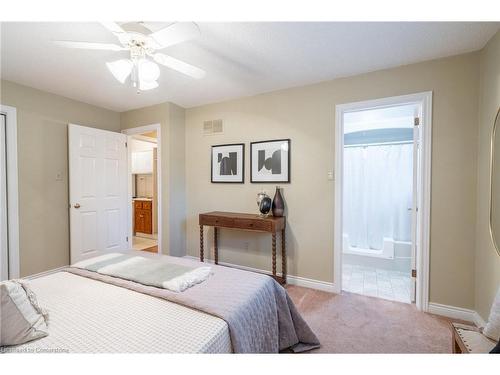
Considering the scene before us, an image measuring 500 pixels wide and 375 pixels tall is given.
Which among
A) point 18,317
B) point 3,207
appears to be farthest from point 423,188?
point 3,207

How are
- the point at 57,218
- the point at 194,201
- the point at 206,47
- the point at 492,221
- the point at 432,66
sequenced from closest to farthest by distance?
the point at 492,221
the point at 206,47
the point at 432,66
the point at 57,218
the point at 194,201

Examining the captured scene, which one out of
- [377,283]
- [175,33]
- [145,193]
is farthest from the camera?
[145,193]

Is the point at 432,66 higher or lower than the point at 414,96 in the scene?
higher

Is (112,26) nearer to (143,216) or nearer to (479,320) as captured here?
(479,320)

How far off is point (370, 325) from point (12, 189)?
392 cm

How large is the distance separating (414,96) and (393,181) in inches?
68.1

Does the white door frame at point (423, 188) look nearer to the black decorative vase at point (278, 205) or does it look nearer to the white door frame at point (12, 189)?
the black decorative vase at point (278, 205)

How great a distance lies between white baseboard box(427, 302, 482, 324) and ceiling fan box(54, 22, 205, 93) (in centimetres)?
289

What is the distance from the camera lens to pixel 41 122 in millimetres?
2805

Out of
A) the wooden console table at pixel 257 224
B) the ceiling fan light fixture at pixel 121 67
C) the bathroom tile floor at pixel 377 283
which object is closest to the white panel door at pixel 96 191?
the wooden console table at pixel 257 224

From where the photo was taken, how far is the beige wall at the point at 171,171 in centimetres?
322

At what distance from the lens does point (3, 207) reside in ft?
8.20

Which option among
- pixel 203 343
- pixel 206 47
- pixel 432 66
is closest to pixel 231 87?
pixel 206 47
